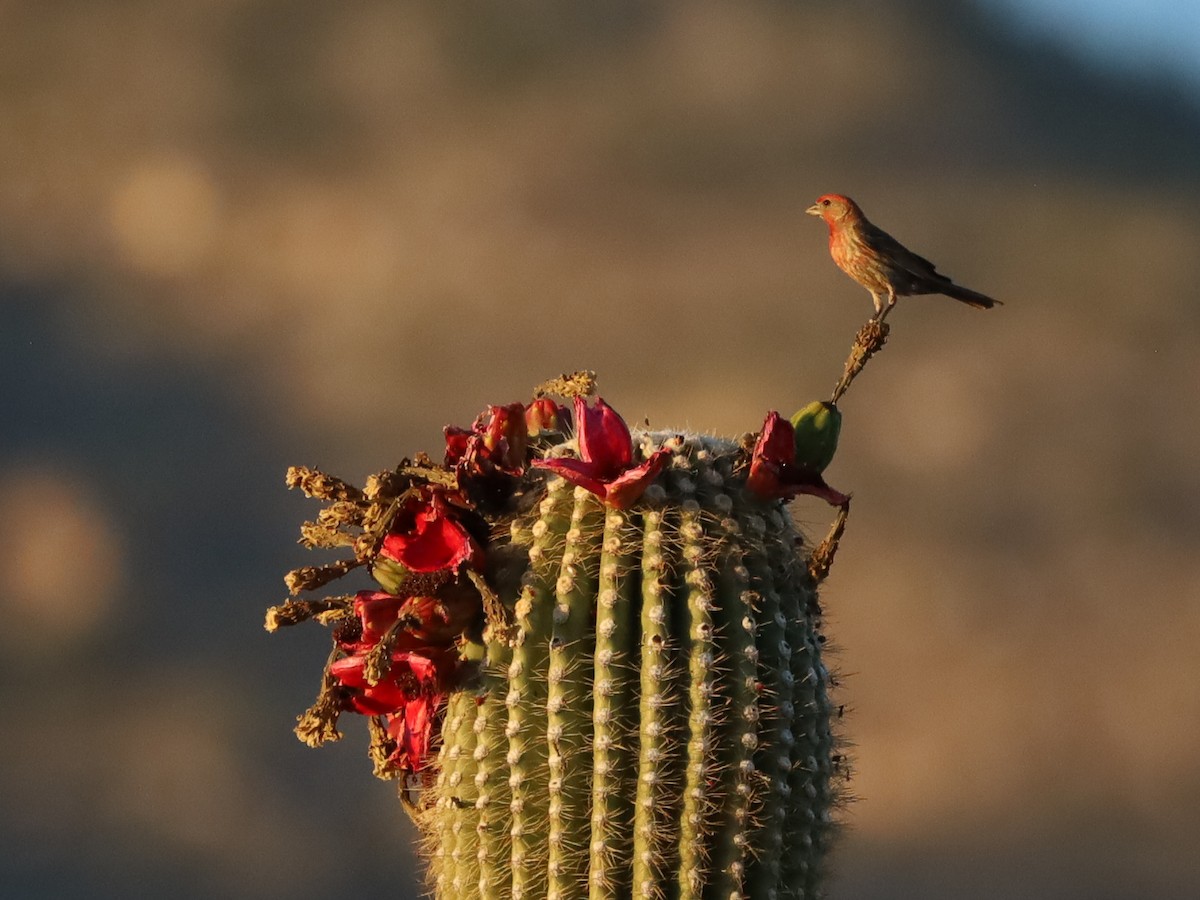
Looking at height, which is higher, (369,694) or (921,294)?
(921,294)

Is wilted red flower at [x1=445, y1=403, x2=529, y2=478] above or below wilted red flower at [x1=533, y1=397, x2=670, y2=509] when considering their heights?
above

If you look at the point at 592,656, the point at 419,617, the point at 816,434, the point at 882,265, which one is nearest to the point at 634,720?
the point at 592,656

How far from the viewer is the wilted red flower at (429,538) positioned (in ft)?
4.58

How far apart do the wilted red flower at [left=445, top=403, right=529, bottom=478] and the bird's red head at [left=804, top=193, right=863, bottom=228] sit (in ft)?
2.47

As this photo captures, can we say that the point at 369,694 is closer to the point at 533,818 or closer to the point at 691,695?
the point at 533,818

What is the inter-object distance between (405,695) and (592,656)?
226 mm

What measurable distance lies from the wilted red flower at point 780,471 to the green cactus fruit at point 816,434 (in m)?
0.02

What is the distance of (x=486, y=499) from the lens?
57.4 inches

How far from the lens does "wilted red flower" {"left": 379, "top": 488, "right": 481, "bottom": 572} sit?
4.58 feet

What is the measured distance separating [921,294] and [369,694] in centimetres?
97

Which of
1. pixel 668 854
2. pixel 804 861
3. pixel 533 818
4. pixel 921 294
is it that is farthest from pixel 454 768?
pixel 921 294

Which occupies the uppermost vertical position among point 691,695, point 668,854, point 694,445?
point 694,445

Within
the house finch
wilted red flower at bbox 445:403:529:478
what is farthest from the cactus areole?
the house finch

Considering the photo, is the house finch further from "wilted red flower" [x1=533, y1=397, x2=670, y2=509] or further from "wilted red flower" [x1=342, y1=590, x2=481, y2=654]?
"wilted red flower" [x1=342, y1=590, x2=481, y2=654]
